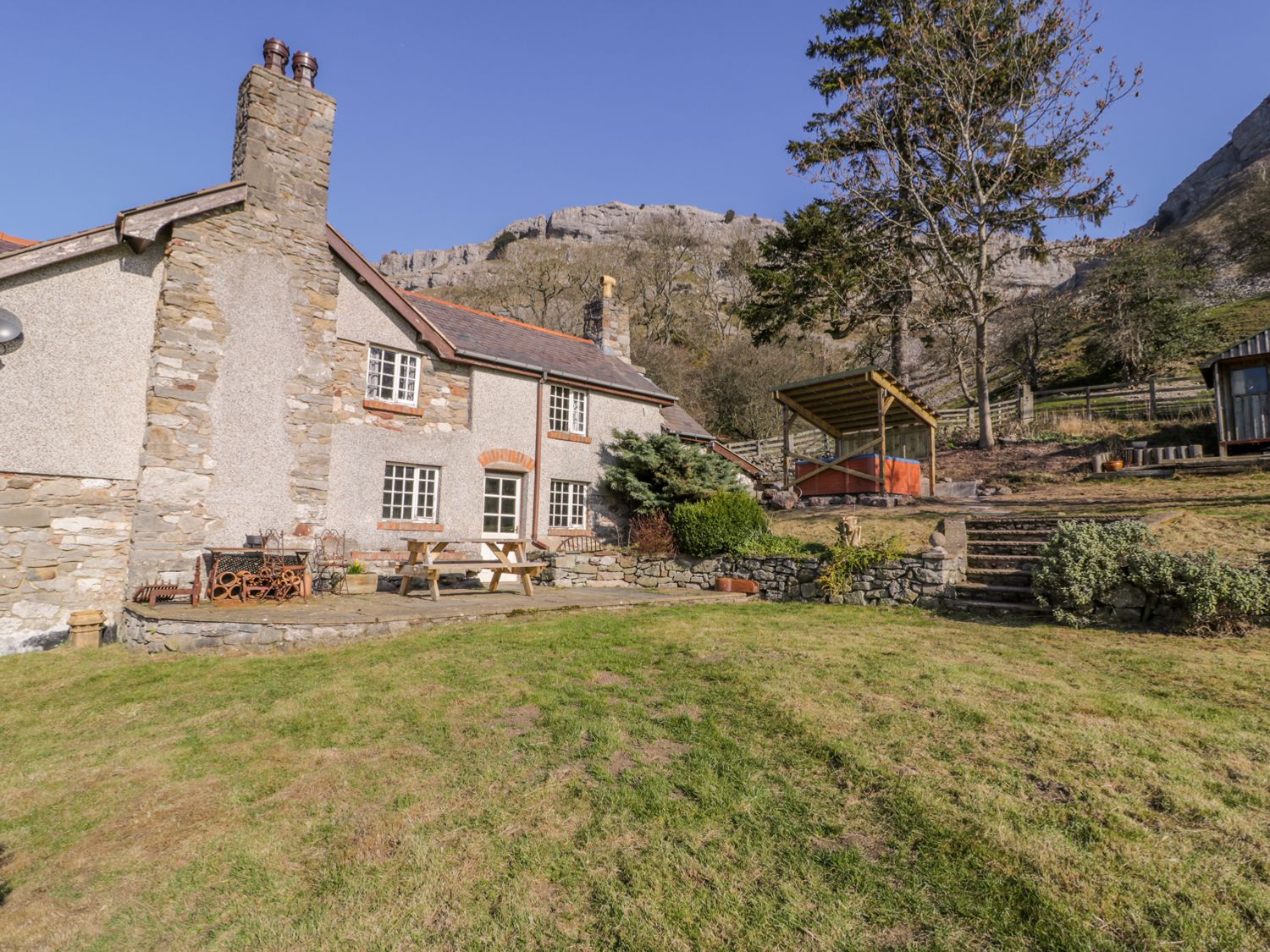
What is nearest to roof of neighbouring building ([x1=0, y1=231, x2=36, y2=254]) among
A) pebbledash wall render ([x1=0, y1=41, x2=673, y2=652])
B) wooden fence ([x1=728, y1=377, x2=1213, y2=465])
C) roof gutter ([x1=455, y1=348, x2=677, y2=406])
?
pebbledash wall render ([x1=0, y1=41, x2=673, y2=652])

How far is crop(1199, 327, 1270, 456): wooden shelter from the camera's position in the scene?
16.6 m

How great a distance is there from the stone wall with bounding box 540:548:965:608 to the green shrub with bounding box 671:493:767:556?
313 millimetres

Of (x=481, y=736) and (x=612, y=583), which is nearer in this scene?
(x=481, y=736)

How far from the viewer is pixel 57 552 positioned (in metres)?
9.30

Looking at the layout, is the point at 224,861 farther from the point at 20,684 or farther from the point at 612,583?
the point at 612,583

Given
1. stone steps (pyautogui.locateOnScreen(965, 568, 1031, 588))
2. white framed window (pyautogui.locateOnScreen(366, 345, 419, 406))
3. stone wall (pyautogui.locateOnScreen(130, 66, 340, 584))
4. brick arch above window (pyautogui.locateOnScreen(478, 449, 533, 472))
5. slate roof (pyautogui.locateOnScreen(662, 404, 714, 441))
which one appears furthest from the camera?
slate roof (pyautogui.locateOnScreen(662, 404, 714, 441))

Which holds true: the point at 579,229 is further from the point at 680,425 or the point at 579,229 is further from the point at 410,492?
the point at 410,492

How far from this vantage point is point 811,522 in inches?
603

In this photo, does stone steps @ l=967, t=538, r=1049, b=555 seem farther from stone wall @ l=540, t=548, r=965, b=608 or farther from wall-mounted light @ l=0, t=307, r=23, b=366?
wall-mounted light @ l=0, t=307, r=23, b=366

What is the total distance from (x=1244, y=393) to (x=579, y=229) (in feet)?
318

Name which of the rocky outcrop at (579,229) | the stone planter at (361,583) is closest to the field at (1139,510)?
the stone planter at (361,583)

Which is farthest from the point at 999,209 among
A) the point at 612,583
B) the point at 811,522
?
the point at 612,583

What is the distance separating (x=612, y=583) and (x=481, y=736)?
9499 millimetres

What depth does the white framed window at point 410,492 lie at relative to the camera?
42.5 ft
